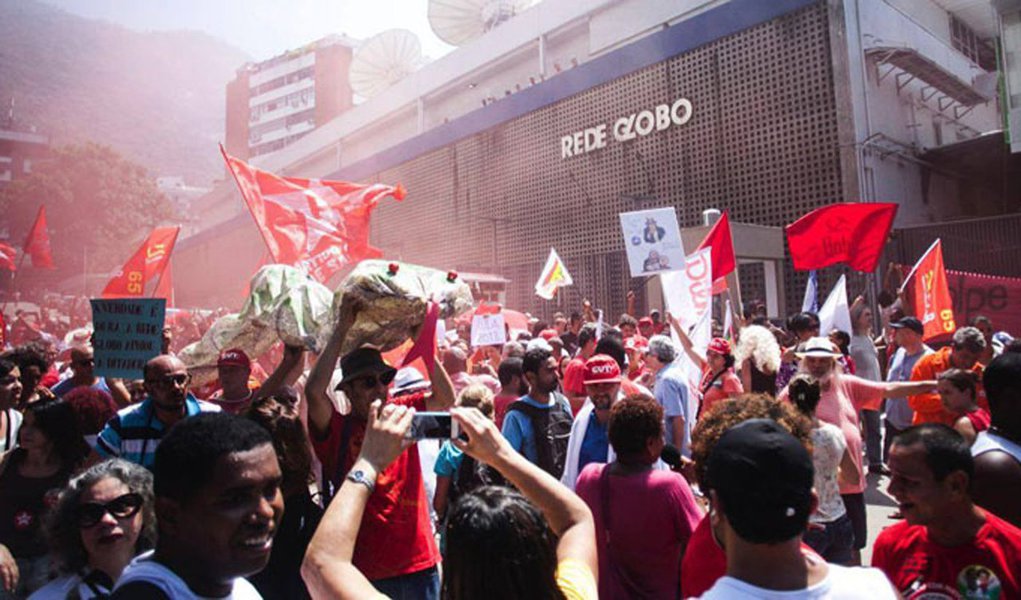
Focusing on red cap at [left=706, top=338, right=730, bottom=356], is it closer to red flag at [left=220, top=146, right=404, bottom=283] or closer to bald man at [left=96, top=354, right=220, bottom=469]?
red flag at [left=220, top=146, right=404, bottom=283]

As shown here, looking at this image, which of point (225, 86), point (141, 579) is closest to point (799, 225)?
point (141, 579)

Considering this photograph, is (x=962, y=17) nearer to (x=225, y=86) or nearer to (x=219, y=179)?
(x=219, y=179)

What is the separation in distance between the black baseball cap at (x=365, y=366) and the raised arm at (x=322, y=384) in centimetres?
7

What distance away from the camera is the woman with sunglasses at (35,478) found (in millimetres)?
2898

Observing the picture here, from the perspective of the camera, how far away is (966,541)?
2.04 m

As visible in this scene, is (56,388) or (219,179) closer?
(56,388)

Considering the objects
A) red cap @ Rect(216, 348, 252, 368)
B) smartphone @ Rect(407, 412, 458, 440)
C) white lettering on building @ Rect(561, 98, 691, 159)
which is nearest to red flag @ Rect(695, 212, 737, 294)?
red cap @ Rect(216, 348, 252, 368)

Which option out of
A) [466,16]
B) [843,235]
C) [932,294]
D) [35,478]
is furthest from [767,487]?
[466,16]

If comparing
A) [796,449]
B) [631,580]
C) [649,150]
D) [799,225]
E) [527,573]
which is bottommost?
[631,580]

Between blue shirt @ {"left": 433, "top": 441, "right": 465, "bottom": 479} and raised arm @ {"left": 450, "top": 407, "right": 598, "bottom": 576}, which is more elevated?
raised arm @ {"left": 450, "top": 407, "right": 598, "bottom": 576}

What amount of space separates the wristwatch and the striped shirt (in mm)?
1945

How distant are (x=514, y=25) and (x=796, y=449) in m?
32.9

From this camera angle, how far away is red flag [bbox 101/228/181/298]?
8578mm

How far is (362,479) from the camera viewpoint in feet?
5.05
